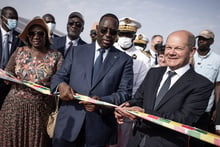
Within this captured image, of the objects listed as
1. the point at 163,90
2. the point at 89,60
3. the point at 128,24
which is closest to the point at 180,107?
the point at 163,90

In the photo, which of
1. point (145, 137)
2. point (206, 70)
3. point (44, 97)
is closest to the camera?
point (145, 137)

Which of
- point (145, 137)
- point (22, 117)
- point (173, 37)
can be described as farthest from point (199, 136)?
point (22, 117)

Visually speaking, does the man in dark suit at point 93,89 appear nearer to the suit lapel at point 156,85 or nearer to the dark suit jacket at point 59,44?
the suit lapel at point 156,85

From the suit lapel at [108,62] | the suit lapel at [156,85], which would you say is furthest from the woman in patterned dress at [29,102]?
the suit lapel at [156,85]

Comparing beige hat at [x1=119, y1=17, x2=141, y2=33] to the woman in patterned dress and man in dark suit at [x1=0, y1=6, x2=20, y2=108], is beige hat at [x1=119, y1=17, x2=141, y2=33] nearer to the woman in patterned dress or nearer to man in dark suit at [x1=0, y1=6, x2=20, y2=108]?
the woman in patterned dress

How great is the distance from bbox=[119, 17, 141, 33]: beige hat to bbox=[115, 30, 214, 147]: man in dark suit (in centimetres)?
233

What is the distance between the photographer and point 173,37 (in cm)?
246

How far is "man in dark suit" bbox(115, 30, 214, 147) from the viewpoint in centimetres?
220

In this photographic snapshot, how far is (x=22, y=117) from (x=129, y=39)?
2.80 meters

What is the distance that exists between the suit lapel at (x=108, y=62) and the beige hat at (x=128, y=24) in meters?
1.96

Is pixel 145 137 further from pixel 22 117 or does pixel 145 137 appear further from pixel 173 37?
pixel 22 117

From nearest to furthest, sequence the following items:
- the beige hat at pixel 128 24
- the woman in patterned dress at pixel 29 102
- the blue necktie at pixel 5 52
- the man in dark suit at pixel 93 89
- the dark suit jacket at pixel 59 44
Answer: the man in dark suit at pixel 93 89
the woman in patterned dress at pixel 29 102
the blue necktie at pixel 5 52
the dark suit jacket at pixel 59 44
the beige hat at pixel 128 24

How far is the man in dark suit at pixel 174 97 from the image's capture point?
7.22ft

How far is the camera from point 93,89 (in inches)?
106
